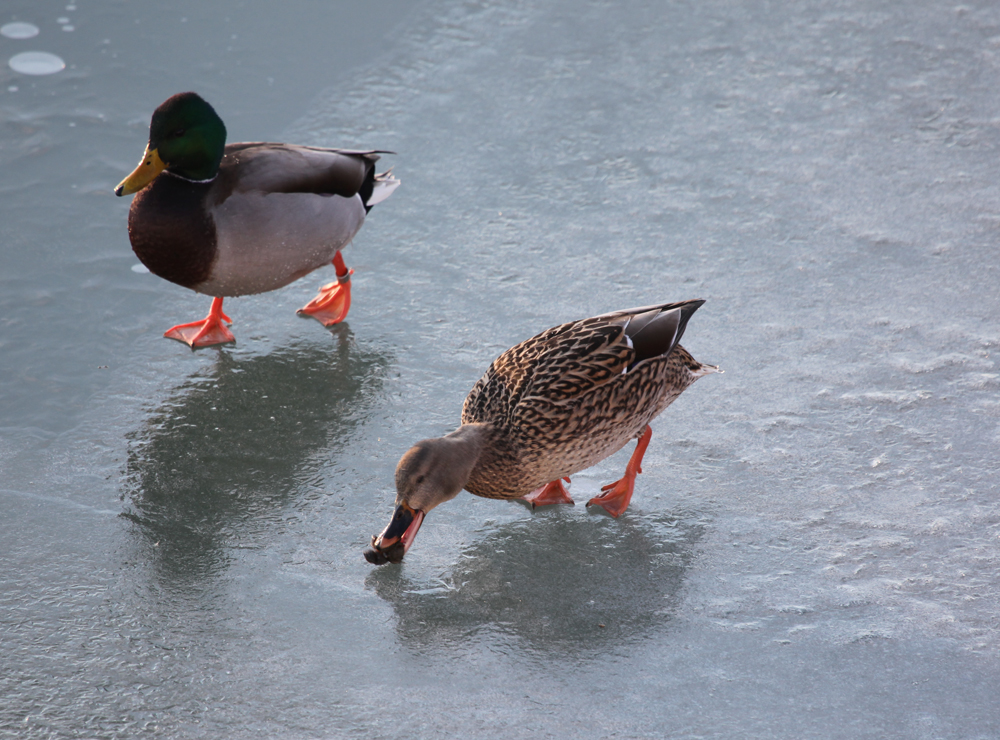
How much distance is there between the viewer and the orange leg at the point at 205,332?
4.29m

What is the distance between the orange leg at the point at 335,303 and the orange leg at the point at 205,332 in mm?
376

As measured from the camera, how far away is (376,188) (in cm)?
480

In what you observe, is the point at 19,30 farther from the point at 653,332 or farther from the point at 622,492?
the point at 622,492

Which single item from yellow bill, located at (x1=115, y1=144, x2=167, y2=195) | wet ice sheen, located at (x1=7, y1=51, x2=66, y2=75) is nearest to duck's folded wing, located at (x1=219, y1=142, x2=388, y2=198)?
yellow bill, located at (x1=115, y1=144, x2=167, y2=195)

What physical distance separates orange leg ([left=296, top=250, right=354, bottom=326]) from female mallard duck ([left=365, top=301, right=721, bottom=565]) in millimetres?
1290

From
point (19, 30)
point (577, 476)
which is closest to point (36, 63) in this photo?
point (19, 30)

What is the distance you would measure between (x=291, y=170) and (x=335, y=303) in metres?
0.62

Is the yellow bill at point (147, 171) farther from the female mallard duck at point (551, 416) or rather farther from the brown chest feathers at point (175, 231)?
the female mallard duck at point (551, 416)

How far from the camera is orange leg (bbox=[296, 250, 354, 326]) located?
14.8 ft

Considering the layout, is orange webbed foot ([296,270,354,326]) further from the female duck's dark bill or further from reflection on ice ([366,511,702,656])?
the female duck's dark bill

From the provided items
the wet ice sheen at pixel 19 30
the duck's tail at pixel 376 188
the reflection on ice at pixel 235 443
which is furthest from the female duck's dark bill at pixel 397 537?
the wet ice sheen at pixel 19 30

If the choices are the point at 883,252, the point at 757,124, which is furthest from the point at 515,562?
the point at 757,124

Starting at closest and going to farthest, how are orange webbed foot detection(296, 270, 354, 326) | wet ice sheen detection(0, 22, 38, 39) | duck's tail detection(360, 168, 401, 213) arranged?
orange webbed foot detection(296, 270, 354, 326), duck's tail detection(360, 168, 401, 213), wet ice sheen detection(0, 22, 38, 39)

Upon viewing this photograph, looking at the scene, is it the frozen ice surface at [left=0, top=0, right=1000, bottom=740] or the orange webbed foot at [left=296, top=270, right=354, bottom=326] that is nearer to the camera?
the frozen ice surface at [left=0, top=0, right=1000, bottom=740]
